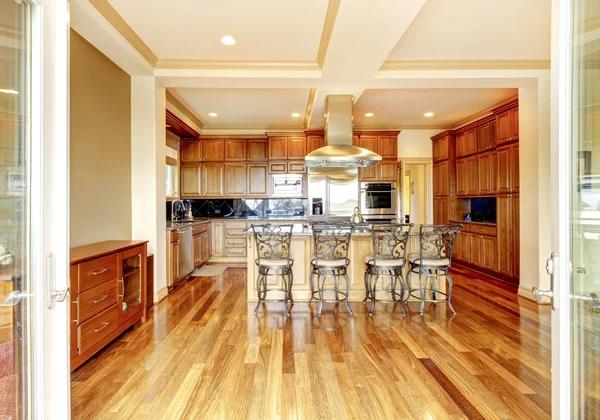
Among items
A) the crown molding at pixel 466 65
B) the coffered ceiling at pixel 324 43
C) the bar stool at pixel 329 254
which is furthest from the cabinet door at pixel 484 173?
the bar stool at pixel 329 254

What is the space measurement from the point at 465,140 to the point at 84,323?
612cm

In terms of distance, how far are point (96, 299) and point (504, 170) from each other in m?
5.35

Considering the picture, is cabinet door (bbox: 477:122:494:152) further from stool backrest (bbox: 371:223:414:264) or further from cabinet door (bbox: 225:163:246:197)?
cabinet door (bbox: 225:163:246:197)

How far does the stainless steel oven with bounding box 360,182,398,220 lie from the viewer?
6.01 metres

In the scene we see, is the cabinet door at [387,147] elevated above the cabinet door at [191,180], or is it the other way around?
the cabinet door at [387,147]

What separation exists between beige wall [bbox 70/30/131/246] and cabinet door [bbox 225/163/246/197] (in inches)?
113

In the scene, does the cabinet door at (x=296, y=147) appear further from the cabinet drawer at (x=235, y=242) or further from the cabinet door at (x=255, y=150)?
the cabinet drawer at (x=235, y=242)

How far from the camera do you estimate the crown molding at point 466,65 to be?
11.7 ft

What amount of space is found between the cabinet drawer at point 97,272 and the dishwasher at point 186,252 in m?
1.86

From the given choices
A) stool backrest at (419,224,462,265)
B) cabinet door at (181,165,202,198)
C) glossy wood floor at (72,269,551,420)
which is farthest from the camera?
cabinet door at (181,165,202,198)

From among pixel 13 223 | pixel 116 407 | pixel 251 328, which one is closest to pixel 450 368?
pixel 251 328

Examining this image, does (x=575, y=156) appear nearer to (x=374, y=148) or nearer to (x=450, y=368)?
(x=450, y=368)

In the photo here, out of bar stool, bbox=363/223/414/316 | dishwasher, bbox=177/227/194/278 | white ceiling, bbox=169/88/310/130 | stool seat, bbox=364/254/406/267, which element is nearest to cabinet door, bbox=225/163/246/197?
white ceiling, bbox=169/88/310/130

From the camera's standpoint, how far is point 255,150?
6379 mm
